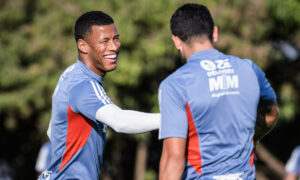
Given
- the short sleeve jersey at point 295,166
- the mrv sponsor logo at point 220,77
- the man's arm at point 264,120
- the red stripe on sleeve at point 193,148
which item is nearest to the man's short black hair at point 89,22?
the mrv sponsor logo at point 220,77

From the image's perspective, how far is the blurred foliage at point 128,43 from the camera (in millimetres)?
11398

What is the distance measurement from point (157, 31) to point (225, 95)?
8.45 meters

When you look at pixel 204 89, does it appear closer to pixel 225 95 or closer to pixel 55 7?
pixel 225 95

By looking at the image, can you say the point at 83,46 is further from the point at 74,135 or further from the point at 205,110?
the point at 205,110

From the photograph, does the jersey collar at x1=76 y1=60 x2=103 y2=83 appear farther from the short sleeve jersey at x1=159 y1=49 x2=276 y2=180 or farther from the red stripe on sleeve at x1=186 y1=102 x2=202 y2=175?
the red stripe on sleeve at x1=186 y1=102 x2=202 y2=175

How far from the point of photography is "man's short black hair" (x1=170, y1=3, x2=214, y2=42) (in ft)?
11.5

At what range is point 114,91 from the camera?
11.7 meters

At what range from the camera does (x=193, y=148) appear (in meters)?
3.42

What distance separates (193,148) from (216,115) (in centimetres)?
28

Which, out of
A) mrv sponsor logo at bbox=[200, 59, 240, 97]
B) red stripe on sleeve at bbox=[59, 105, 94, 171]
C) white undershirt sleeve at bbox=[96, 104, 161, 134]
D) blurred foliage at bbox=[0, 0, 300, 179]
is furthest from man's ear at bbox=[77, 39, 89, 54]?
blurred foliage at bbox=[0, 0, 300, 179]

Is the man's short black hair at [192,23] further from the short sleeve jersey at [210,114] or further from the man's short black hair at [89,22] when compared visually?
the man's short black hair at [89,22]

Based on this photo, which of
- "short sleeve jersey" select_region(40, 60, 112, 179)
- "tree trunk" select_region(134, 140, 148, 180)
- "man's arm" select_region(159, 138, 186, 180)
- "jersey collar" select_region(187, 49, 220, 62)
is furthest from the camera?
"tree trunk" select_region(134, 140, 148, 180)

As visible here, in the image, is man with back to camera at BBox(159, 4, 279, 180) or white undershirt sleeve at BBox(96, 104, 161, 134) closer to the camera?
man with back to camera at BBox(159, 4, 279, 180)

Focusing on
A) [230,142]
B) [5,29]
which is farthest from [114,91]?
[230,142]
